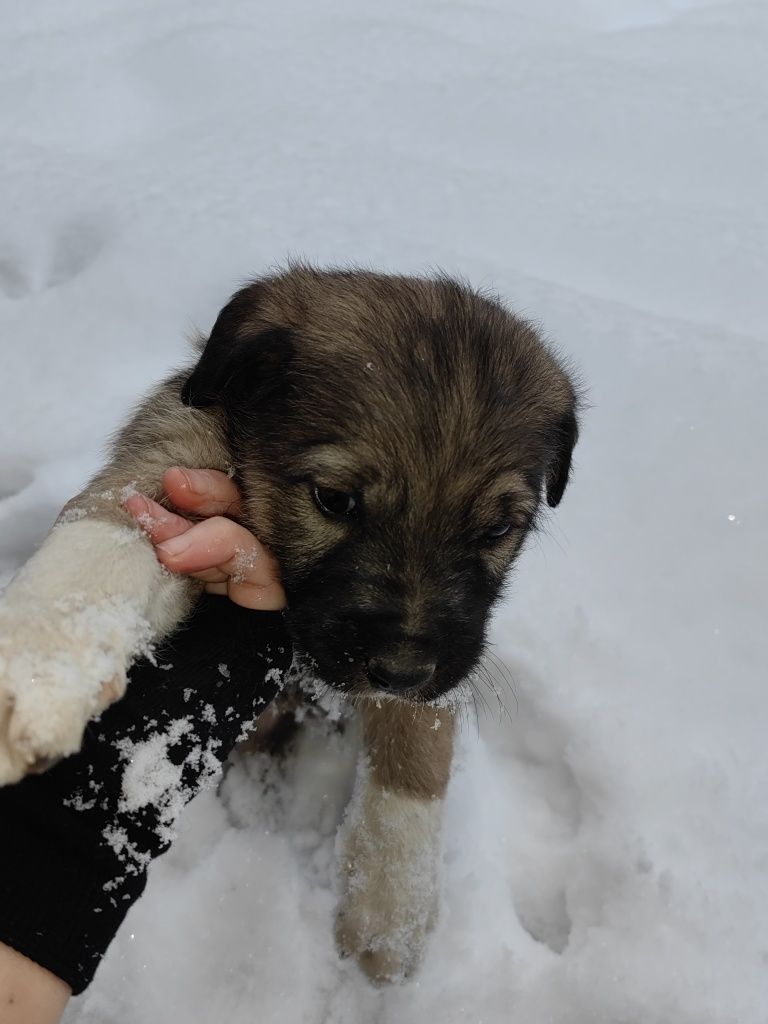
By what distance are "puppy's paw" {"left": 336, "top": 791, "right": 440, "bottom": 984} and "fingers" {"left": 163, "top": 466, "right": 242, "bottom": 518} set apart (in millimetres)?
1126

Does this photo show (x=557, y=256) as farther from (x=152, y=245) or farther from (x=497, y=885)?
(x=497, y=885)

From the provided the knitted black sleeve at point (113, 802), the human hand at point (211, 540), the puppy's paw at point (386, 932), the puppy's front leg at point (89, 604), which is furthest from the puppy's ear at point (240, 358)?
the puppy's paw at point (386, 932)

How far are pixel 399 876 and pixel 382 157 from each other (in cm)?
410

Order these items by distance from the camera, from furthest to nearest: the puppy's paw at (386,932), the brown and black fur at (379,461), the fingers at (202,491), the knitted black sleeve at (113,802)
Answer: the puppy's paw at (386,932) → the fingers at (202,491) → the brown and black fur at (379,461) → the knitted black sleeve at (113,802)

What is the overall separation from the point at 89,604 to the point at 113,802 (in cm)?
50

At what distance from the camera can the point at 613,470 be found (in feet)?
12.4

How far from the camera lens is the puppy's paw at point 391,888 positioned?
2596mm

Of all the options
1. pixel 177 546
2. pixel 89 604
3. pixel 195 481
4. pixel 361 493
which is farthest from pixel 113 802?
pixel 361 493

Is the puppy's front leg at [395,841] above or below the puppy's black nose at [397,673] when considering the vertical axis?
below

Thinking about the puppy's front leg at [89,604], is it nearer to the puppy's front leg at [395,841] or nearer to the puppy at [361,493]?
the puppy at [361,493]

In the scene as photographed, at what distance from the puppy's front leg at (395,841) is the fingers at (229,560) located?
0.73 m

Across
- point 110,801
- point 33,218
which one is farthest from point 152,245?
point 110,801

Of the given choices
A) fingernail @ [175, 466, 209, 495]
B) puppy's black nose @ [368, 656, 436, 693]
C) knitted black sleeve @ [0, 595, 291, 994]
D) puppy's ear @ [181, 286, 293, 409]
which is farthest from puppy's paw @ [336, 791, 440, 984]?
puppy's ear @ [181, 286, 293, 409]

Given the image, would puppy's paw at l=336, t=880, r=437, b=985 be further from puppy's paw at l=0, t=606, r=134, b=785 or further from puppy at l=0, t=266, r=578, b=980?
puppy's paw at l=0, t=606, r=134, b=785
